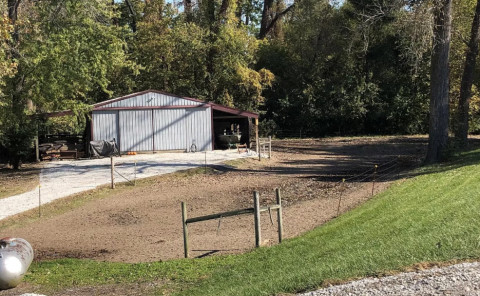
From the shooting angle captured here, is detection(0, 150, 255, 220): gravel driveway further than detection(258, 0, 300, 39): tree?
No

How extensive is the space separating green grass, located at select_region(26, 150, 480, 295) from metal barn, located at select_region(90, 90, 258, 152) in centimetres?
2077

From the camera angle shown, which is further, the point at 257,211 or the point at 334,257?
the point at 257,211

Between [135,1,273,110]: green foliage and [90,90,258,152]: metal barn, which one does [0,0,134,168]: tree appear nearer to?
[90,90,258,152]: metal barn

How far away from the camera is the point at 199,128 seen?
32.3 m

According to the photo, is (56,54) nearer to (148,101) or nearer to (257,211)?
(148,101)

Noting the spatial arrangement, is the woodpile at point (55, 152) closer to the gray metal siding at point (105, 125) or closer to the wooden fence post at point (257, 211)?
the gray metal siding at point (105, 125)

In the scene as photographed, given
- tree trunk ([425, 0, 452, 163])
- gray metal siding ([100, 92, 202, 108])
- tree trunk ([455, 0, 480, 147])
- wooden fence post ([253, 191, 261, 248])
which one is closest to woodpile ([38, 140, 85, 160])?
gray metal siding ([100, 92, 202, 108])

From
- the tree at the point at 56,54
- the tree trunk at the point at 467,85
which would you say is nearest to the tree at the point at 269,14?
the tree trunk at the point at 467,85

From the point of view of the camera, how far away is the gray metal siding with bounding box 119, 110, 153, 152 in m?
31.6

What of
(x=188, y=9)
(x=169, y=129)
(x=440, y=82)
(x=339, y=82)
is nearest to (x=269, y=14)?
(x=188, y=9)

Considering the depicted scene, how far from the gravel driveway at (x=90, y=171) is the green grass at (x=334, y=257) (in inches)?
332

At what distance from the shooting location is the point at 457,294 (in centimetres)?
528

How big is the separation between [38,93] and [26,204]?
27.5ft

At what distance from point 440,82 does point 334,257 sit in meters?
14.8
